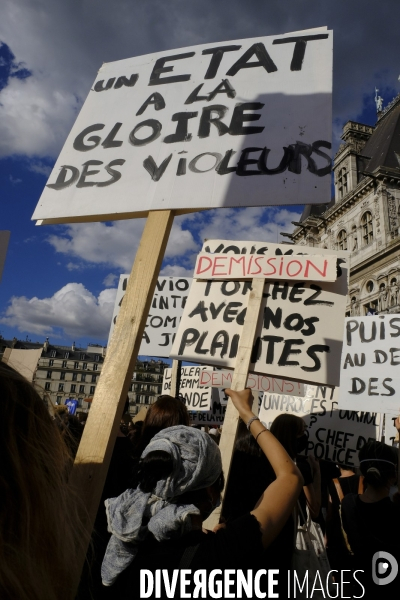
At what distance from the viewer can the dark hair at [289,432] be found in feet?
9.39

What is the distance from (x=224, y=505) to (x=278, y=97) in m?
2.42

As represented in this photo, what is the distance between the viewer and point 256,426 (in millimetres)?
1870

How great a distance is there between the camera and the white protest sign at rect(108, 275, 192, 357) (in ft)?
21.5

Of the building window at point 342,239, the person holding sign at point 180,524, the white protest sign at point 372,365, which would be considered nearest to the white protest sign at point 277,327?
the person holding sign at point 180,524

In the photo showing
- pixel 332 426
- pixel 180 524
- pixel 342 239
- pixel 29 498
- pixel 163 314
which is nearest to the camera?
pixel 29 498

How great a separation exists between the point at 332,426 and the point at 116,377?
4.22 meters

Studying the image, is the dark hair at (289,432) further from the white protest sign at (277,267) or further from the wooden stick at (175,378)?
the wooden stick at (175,378)

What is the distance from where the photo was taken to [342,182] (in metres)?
31.9

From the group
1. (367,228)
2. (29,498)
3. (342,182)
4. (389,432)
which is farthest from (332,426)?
(342,182)

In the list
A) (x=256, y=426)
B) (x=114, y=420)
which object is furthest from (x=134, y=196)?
(x=256, y=426)

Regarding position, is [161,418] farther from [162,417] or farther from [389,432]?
[389,432]

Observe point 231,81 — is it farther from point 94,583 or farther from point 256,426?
point 94,583

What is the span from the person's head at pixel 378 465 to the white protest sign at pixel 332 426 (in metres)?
1.53

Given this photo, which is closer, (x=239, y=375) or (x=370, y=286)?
(x=239, y=375)
